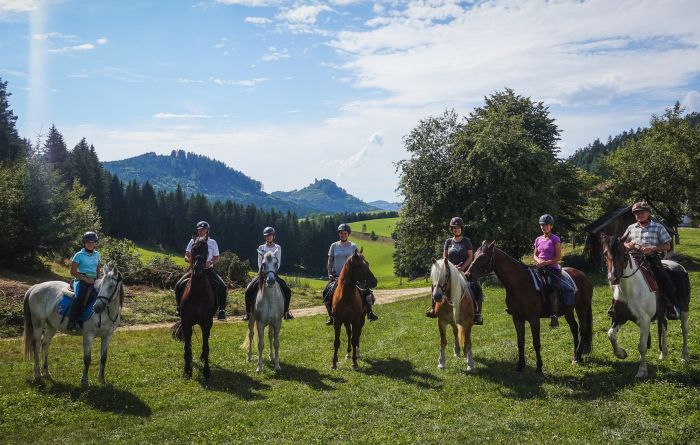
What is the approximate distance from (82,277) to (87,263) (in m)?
0.43

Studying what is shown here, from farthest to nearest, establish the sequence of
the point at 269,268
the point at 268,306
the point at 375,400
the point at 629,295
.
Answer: the point at 268,306
the point at 269,268
the point at 629,295
the point at 375,400

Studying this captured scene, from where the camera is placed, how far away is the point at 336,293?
1427 cm

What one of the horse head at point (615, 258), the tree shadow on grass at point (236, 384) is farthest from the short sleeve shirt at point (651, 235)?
the tree shadow on grass at point (236, 384)

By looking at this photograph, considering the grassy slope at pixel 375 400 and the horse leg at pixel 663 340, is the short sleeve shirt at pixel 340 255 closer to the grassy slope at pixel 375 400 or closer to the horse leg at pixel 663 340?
the grassy slope at pixel 375 400

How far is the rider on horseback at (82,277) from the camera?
496 inches

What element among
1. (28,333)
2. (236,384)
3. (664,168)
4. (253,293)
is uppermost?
(664,168)

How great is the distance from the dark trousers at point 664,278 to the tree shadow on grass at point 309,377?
8.77m

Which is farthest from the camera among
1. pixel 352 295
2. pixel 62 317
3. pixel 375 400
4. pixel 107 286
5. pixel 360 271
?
pixel 352 295

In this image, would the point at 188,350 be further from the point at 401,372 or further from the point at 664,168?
the point at 664,168

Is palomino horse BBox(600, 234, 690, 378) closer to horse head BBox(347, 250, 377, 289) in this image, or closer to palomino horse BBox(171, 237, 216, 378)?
horse head BBox(347, 250, 377, 289)

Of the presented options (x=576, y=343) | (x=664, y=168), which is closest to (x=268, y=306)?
(x=576, y=343)

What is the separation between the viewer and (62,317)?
Answer: 12805mm

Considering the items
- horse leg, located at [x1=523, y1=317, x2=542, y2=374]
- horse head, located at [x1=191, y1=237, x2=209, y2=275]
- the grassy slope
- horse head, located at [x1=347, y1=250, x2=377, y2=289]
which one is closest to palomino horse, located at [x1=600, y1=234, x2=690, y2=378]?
the grassy slope

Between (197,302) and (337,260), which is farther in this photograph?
(337,260)
